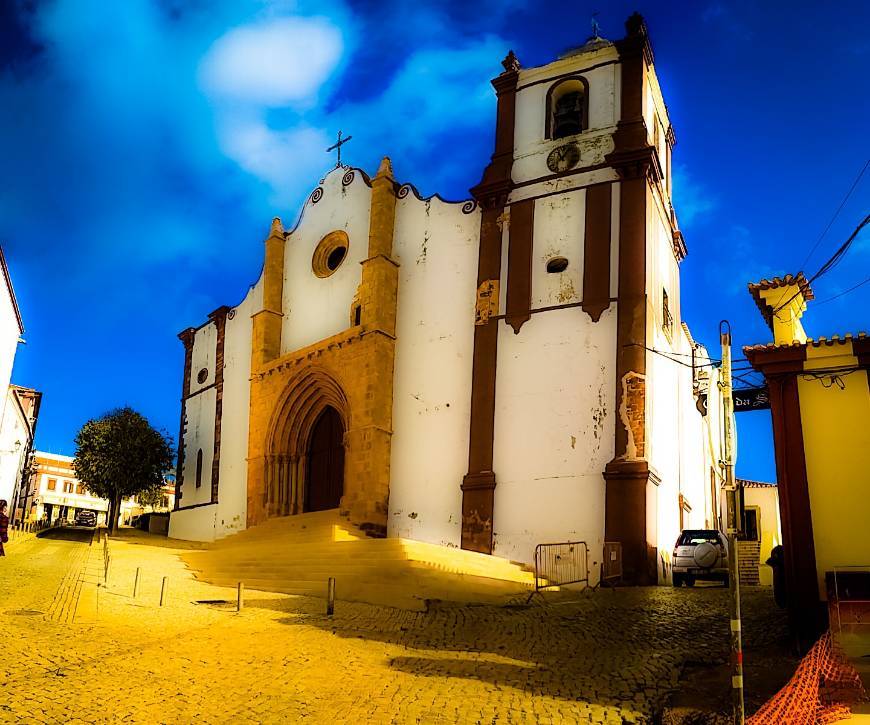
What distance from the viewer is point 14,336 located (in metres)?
28.9

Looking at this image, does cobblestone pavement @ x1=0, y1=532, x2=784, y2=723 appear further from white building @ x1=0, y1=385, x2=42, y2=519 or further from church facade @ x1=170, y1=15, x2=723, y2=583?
white building @ x1=0, y1=385, x2=42, y2=519

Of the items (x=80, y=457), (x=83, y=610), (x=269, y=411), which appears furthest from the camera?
(x=80, y=457)

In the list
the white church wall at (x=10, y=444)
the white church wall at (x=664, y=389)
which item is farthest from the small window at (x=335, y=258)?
the white church wall at (x=10, y=444)

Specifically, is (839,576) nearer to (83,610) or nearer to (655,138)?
(83,610)

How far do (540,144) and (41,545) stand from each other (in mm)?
18855

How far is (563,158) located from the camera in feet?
83.6

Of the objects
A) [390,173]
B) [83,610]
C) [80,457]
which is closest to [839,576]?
[83,610]

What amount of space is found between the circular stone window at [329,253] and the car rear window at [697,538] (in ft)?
46.0

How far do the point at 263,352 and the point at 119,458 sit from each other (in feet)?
30.0

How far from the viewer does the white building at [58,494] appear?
2552 inches

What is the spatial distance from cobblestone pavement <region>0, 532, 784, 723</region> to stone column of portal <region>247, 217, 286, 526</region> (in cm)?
1036

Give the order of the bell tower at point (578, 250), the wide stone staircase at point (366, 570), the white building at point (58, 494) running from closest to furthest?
the wide stone staircase at point (366, 570) < the bell tower at point (578, 250) < the white building at point (58, 494)

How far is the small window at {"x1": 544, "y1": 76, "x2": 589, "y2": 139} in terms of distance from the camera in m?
26.1

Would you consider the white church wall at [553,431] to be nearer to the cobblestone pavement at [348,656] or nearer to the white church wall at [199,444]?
the cobblestone pavement at [348,656]
